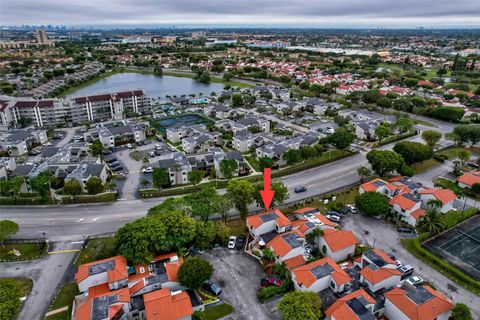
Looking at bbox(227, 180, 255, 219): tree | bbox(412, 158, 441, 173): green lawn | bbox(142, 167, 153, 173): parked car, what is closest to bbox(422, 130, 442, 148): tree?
bbox(412, 158, 441, 173): green lawn

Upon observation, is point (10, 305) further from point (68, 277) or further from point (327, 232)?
point (327, 232)

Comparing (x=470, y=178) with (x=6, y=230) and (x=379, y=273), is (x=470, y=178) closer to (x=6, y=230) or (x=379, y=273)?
(x=379, y=273)

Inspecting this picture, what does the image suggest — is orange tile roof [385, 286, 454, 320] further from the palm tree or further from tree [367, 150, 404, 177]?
tree [367, 150, 404, 177]

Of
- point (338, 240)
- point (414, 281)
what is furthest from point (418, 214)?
point (338, 240)

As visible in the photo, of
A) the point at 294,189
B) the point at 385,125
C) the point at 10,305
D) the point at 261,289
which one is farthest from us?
the point at 385,125

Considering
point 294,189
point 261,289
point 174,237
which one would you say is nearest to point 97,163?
point 174,237
